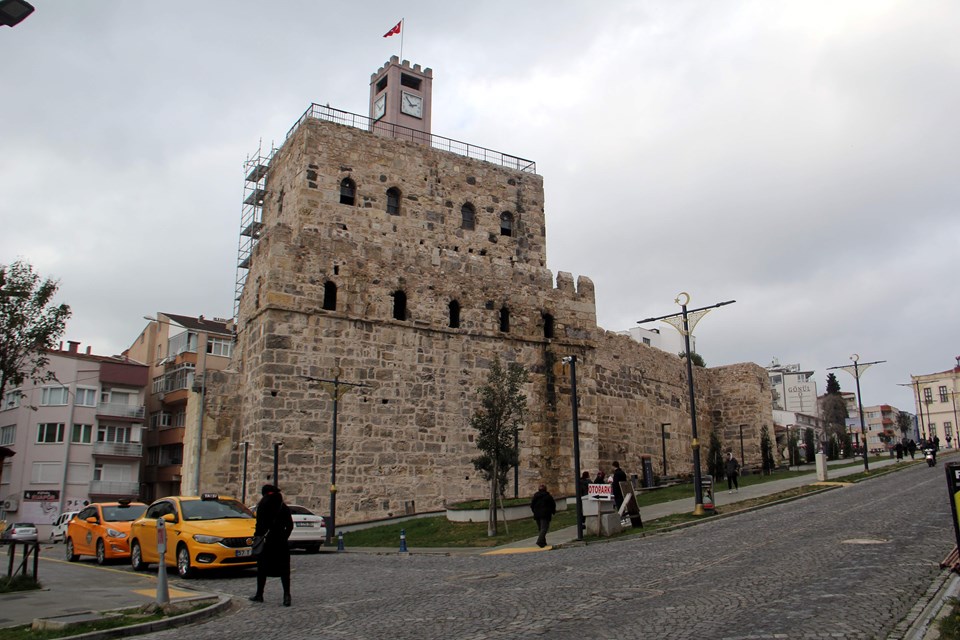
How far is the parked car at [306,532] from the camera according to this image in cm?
1925

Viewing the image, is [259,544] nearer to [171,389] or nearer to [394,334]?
[394,334]

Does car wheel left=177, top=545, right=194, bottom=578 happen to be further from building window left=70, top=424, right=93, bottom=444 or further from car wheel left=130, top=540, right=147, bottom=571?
building window left=70, top=424, right=93, bottom=444

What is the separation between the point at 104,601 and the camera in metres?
11.0

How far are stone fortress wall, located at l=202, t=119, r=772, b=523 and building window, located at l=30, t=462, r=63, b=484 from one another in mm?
28398

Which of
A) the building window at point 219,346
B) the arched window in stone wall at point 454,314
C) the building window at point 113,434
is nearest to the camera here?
the arched window in stone wall at point 454,314

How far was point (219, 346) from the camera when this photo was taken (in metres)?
53.2

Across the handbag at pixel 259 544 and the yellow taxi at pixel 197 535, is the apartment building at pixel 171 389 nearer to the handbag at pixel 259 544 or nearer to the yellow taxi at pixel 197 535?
the yellow taxi at pixel 197 535

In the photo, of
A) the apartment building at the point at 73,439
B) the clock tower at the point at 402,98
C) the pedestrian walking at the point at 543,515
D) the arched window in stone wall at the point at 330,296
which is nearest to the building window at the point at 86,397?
the apartment building at the point at 73,439

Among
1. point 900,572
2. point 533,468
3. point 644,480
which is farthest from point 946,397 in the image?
point 900,572

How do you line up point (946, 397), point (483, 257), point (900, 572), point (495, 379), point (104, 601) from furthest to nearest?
point (946, 397)
point (483, 257)
point (495, 379)
point (104, 601)
point (900, 572)

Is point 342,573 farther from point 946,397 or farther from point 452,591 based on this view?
point 946,397

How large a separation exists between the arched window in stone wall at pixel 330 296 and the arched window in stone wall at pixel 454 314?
4339 mm

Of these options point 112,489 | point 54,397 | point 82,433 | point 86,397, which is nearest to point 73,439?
point 82,433

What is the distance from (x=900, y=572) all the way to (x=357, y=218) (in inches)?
817
